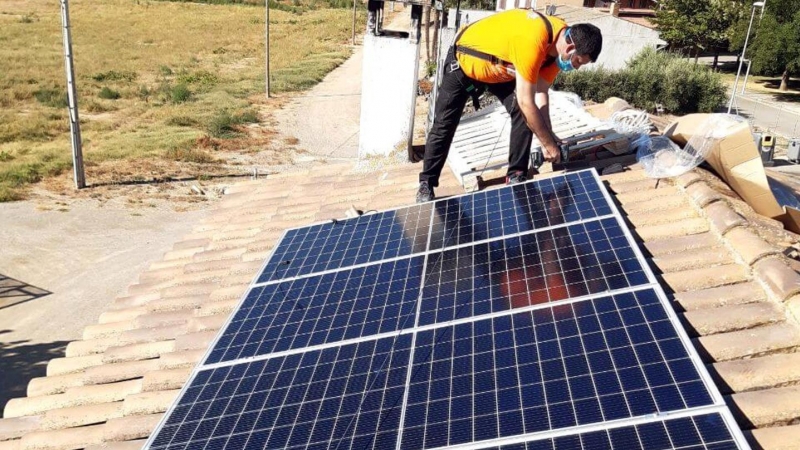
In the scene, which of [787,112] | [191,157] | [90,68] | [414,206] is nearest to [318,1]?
[90,68]

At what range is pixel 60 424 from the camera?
5.99 meters

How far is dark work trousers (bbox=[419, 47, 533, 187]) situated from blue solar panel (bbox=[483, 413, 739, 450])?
14.0 ft

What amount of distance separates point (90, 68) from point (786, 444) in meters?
54.8

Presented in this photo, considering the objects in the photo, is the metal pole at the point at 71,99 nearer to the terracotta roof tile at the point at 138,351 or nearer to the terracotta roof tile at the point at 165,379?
the terracotta roof tile at the point at 138,351

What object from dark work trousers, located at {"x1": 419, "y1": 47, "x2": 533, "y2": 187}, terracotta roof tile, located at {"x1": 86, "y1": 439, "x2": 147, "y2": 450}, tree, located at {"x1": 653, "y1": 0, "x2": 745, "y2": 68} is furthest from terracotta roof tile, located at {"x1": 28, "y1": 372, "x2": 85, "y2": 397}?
tree, located at {"x1": 653, "y1": 0, "x2": 745, "y2": 68}

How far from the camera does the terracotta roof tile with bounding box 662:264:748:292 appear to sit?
5109 mm

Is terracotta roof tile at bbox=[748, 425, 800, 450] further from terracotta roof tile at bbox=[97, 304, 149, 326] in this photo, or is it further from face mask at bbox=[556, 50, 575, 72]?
terracotta roof tile at bbox=[97, 304, 149, 326]

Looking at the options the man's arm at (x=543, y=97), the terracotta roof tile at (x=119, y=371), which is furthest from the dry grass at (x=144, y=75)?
the man's arm at (x=543, y=97)

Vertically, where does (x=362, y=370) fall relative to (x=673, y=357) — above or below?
below

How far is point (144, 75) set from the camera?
5100cm

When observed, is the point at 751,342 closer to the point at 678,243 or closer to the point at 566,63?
the point at 678,243

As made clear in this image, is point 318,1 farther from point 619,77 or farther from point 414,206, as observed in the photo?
point 414,206

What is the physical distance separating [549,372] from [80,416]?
424cm

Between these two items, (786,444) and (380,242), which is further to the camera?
(380,242)
